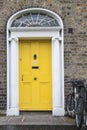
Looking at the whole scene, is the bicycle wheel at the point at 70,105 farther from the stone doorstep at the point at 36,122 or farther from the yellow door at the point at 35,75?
the yellow door at the point at 35,75

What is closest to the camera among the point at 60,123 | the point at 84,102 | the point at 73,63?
the point at 84,102

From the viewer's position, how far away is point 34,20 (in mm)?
10539

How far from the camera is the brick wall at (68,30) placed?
10367 millimetres

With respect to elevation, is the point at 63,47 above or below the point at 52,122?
above

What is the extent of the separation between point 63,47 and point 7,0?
2275mm

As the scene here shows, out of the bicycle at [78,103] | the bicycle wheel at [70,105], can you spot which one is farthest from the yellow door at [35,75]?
the bicycle at [78,103]

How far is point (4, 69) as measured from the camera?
34.0 feet

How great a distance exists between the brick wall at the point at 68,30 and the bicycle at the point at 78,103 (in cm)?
56

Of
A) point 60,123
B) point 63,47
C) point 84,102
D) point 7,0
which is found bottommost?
point 60,123

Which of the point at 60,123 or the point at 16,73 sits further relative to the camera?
the point at 16,73

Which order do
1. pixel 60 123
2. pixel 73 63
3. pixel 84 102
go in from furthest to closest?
1. pixel 73 63
2. pixel 60 123
3. pixel 84 102

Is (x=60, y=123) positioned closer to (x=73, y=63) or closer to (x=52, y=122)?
(x=52, y=122)

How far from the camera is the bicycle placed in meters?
8.45

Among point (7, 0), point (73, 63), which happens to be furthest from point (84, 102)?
point (7, 0)
